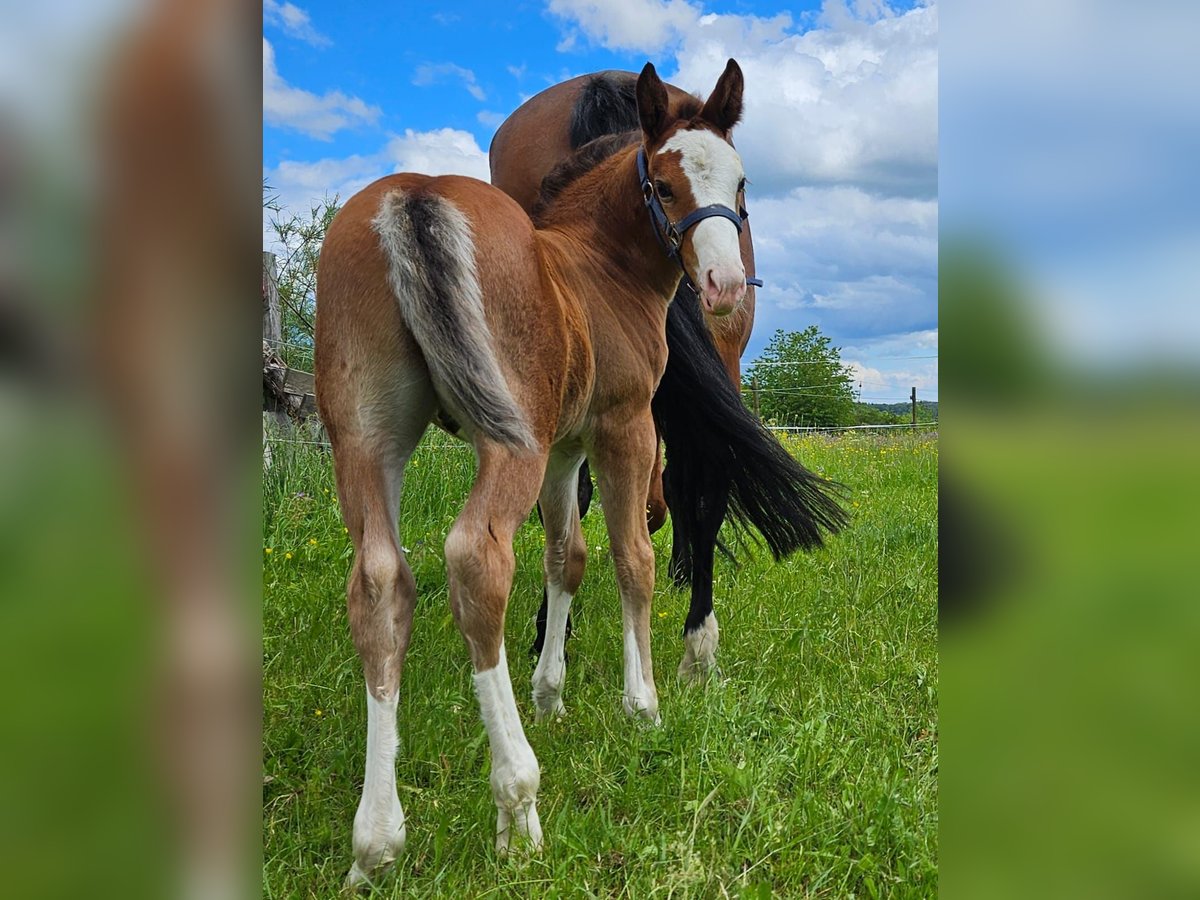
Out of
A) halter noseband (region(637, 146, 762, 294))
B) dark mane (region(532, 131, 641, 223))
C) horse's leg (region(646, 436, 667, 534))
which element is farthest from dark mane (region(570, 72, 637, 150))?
horse's leg (region(646, 436, 667, 534))

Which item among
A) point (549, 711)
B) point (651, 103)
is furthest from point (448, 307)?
point (549, 711)

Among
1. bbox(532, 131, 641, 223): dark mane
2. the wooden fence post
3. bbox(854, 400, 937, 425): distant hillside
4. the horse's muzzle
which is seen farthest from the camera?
bbox(854, 400, 937, 425): distant hillside

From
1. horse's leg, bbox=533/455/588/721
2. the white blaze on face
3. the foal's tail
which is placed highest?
the white blaze on face

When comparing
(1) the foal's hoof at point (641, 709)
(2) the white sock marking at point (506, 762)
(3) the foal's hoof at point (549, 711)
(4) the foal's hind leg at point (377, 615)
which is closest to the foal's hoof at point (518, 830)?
(2) the white sock marking at point (506, 762)

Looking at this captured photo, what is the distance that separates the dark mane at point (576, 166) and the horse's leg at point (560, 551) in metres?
1.04

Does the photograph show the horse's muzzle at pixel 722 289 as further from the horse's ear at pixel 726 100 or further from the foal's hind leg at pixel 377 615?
the foal's hind leg at pixel 377 615

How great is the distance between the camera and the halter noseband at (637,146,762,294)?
289 cm

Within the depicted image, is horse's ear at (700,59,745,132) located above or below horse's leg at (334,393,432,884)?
above

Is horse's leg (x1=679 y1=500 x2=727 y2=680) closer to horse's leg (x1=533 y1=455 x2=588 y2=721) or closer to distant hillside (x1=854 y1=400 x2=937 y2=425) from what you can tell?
horse's leg (x1=533 y1=455 x2=588 y2=721)

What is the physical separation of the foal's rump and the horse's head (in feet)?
2.40
